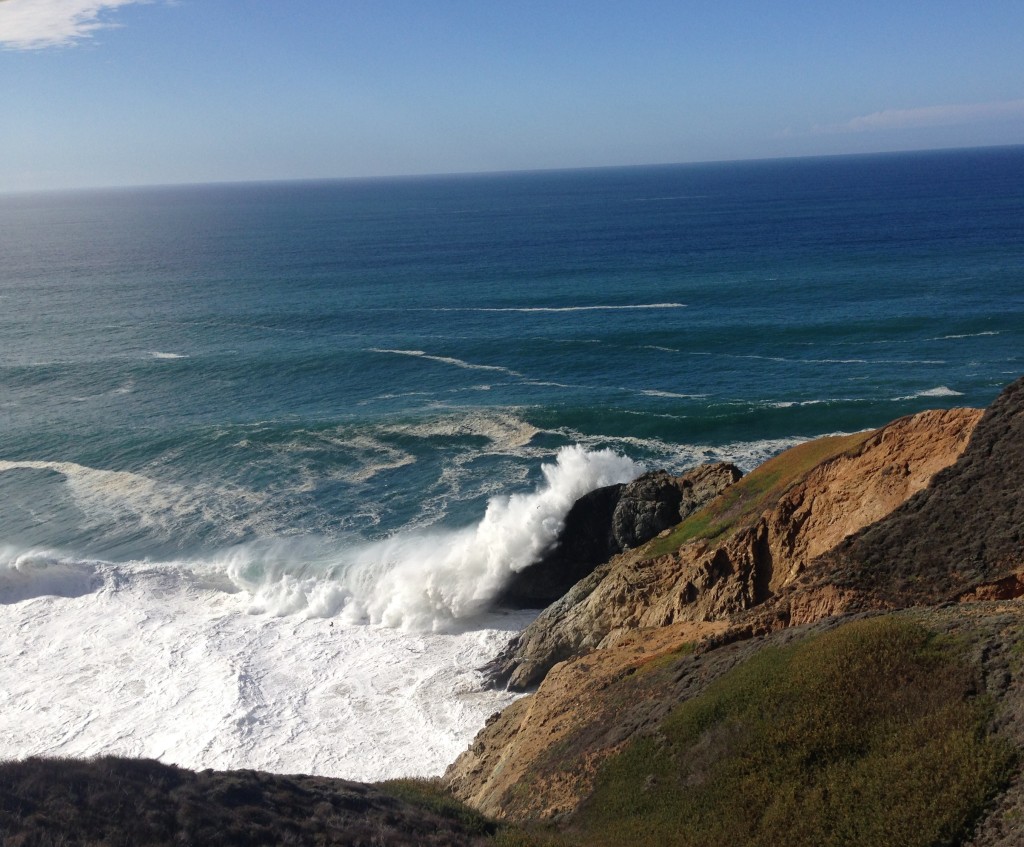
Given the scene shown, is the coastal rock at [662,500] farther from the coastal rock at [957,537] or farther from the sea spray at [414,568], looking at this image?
the coastal rock at [957,537]

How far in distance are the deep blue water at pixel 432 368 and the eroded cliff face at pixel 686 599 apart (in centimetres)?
1357

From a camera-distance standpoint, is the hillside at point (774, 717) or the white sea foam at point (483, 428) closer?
the hillside at point (774, 717)

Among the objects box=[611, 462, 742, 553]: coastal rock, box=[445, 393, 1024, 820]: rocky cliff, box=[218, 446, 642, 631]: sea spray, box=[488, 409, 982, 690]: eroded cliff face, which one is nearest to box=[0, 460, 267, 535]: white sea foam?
box=[218, 446, 642, 631]: sea spray

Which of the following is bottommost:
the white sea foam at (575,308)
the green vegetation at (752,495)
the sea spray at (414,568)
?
the sea spray at (414,568)

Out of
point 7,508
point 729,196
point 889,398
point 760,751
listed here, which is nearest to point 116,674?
point 7,508

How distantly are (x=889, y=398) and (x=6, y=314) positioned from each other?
2925 inches

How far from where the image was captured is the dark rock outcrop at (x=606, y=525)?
3112 cm

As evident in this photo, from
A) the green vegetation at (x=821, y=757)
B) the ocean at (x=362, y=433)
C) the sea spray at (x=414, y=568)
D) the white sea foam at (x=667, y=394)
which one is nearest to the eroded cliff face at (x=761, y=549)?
the ocean at (x=362, y=433)

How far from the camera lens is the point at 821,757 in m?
15.0

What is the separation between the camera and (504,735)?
22.8 meters

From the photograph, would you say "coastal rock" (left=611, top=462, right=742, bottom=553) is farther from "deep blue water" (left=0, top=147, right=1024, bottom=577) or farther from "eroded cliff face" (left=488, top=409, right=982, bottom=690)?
"deep blue water" (left=0, top=147, right=1024, bottom=577)

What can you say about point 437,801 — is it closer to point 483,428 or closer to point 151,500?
point 151,500

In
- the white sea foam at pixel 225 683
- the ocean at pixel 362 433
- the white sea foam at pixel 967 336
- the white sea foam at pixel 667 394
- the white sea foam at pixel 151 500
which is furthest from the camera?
the white sea foam at pixel 967 336

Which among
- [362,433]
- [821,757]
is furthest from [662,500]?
[362,433]
